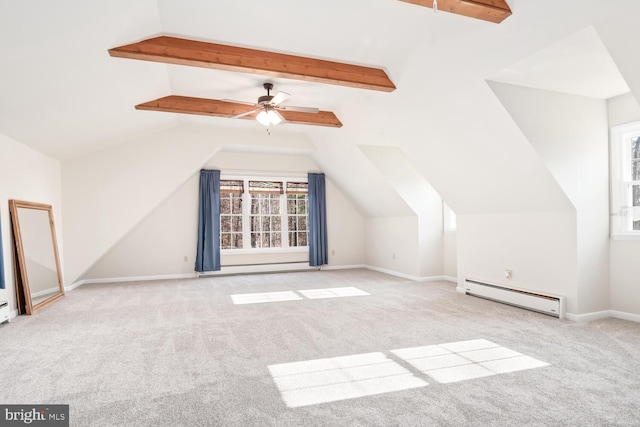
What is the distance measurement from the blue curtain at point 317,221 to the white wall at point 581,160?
195 inches

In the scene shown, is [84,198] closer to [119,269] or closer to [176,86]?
[119,269]

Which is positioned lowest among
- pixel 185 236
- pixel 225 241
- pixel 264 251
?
pixel 264 251

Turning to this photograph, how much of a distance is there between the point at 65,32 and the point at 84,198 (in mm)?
4040

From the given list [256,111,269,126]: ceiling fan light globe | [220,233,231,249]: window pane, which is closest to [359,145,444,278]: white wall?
[256,111,269,126]: ceiling fan light globe

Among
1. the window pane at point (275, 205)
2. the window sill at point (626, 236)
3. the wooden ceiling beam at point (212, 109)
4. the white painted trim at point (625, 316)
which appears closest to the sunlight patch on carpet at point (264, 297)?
the wooden ceiling beam at point (212, 109)

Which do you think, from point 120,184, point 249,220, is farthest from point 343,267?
point 120,184

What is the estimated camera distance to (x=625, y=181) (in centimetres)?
394

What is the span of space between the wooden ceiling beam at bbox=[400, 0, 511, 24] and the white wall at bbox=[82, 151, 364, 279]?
5590mm

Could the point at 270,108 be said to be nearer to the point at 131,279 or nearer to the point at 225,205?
the point at 225,205

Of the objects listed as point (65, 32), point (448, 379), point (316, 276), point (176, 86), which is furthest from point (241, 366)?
point (316, 276)

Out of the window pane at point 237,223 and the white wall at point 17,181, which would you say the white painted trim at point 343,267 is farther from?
the white wall at point 17,181

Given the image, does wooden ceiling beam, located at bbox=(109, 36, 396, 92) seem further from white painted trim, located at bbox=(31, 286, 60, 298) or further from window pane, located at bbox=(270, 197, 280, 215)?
window pane, located at bbox=(270, 197, 280, 215)

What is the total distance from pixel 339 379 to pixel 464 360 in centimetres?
101

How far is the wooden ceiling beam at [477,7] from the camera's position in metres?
2.51
